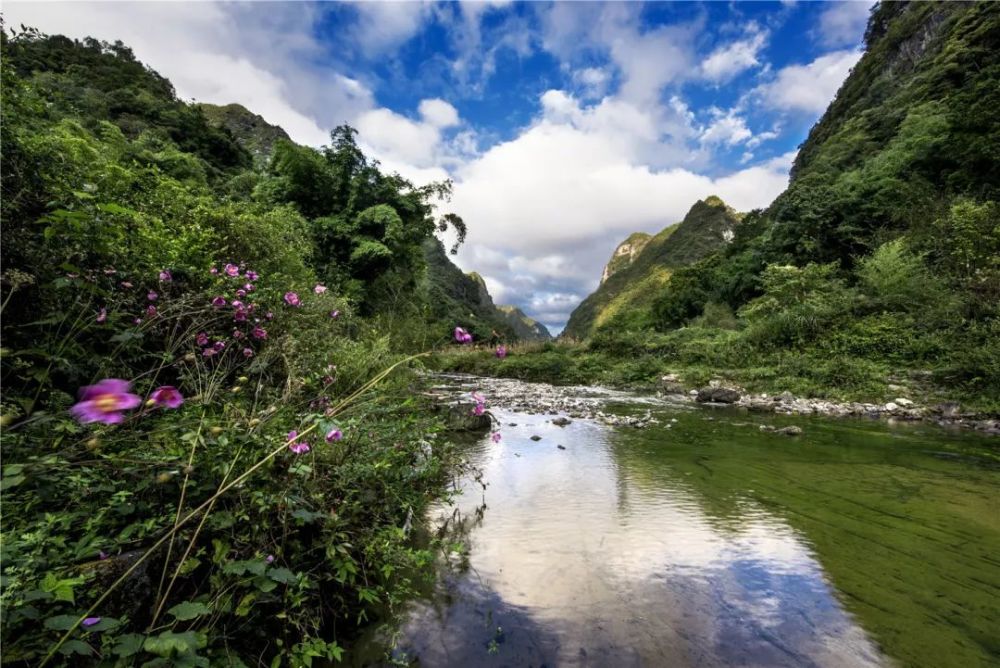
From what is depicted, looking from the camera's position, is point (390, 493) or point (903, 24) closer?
point (390, 493)

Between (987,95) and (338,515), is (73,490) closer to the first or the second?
(338,515)

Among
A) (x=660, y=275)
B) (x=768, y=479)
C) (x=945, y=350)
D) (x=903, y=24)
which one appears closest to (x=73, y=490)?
(x=768, y=479)

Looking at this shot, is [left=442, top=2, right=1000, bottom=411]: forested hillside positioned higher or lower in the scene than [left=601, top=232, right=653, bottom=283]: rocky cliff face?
lower

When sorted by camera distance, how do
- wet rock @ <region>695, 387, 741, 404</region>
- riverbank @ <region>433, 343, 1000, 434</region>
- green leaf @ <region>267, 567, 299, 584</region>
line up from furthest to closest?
wet rock @ <region>695, 387, 741, 404</region>, riverbank @ <region>433, 343, 1000, 434</region>, green leaf @ <region>267, 567, 299, 584</region>

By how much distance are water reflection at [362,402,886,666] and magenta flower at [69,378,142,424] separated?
1.79m

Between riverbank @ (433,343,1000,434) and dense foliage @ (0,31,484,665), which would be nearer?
dense foliage @ (0,31,484,665)

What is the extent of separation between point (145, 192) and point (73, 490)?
4.29m

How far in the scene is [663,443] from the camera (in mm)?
6961

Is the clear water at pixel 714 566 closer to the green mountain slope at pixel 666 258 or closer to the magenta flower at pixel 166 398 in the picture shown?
the magenta flower at pixel 166 398

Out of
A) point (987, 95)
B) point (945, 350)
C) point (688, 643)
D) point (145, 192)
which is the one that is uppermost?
point (987, 95)

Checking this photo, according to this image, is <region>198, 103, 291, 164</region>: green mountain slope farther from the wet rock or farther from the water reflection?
the water reflection

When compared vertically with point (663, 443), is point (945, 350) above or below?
above

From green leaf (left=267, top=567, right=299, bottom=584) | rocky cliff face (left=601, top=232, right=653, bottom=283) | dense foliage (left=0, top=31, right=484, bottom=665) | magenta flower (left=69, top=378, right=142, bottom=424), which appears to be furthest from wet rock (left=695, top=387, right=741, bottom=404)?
rocky cliff face (left=601, top=232, right=653, bottom=283)

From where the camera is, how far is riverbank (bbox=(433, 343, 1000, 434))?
8.96 meters
